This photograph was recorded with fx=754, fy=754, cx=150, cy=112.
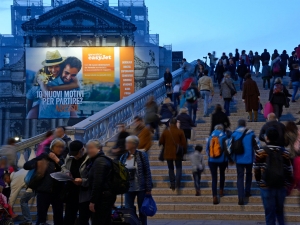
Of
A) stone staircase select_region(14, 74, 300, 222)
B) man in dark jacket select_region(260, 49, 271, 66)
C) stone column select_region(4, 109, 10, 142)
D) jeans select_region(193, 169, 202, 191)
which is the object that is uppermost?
man in dark jacket select_region(260, 49, 271, 66)

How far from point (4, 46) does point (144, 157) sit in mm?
58636

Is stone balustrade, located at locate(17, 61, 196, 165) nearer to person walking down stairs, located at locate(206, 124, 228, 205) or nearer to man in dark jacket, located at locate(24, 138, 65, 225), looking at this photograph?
person walking down stairs, located at locate(206, 124, 228, 205)

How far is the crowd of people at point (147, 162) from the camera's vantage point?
28.9 feet

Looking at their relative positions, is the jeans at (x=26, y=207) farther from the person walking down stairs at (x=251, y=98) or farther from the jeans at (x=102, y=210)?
the person walking down stairs at (x=251, y=98)

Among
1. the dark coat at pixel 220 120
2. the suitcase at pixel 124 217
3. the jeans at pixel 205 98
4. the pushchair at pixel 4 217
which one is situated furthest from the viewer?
the jeans at pixel 205 98

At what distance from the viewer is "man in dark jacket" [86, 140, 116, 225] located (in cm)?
827

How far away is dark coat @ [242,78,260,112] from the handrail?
3.11 metres

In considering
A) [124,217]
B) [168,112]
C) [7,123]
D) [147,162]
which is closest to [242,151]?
[147,162]

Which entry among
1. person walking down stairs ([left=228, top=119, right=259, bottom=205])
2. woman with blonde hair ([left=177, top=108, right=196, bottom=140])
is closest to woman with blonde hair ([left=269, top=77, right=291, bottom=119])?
woman with blonde hair ([left=177, top=108, right=196, bottom=140])

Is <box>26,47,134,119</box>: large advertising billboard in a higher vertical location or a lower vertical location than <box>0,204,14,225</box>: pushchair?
higher

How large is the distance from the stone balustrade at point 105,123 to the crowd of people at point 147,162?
3.04 feet

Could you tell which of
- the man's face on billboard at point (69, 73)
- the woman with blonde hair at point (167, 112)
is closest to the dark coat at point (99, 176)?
the woman with blonde hair at point (167, 112)

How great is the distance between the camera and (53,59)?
5272cm

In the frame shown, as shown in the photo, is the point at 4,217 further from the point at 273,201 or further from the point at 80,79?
the point at 80,79
